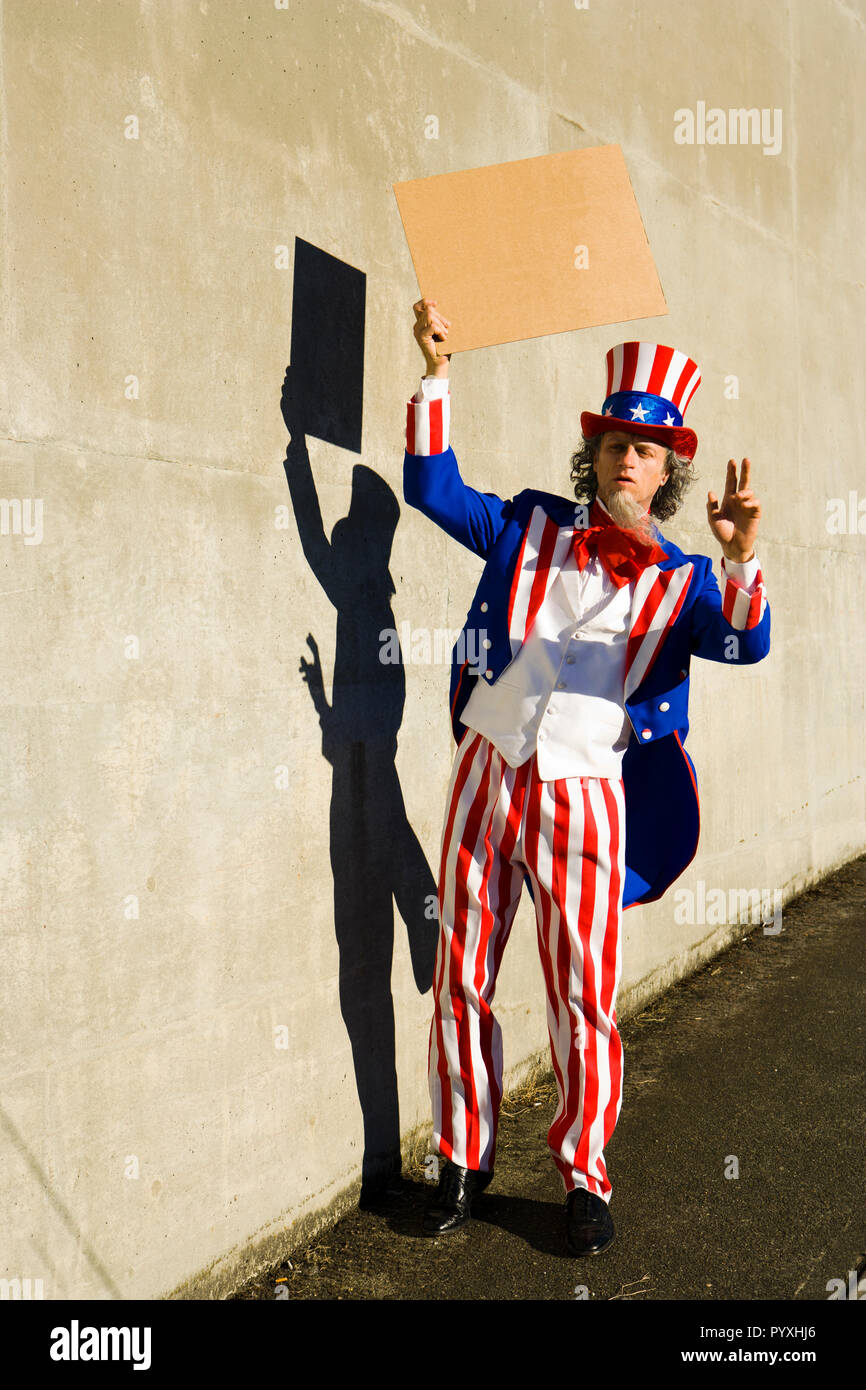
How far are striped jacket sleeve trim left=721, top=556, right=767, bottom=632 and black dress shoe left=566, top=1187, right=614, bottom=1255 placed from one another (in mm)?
1346

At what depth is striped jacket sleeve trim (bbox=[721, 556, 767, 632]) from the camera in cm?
265

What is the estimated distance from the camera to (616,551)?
2.83m

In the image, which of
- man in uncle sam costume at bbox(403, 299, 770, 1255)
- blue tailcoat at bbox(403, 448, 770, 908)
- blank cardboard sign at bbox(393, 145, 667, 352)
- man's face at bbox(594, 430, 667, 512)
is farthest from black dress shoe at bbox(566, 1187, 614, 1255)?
blank cardboard sign at bbox(393, 145, 667, 352)

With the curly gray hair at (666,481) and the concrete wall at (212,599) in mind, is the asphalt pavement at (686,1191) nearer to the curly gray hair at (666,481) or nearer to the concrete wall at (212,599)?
the concrete wall at (212,599)

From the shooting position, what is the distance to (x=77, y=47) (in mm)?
2328

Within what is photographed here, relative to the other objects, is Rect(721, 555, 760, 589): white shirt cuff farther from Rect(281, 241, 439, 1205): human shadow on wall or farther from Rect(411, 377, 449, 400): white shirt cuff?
Rect(281, 241, 439, 1205): human shadow on wall

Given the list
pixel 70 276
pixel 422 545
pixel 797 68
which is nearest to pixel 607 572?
pixel 422 545

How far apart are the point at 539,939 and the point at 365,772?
60 centimetres

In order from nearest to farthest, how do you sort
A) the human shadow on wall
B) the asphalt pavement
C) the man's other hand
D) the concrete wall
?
the concrete wall → the man's other hand → the asphalt pavement → the human shadow on wall

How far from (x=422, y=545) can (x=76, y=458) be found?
3.80 ft

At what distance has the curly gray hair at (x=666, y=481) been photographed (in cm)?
294

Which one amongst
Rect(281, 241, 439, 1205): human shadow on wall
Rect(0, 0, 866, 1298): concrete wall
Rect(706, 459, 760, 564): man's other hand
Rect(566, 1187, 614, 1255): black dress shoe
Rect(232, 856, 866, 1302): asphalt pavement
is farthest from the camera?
Rect(281, 241, 439, 1205): human shadow on wall
